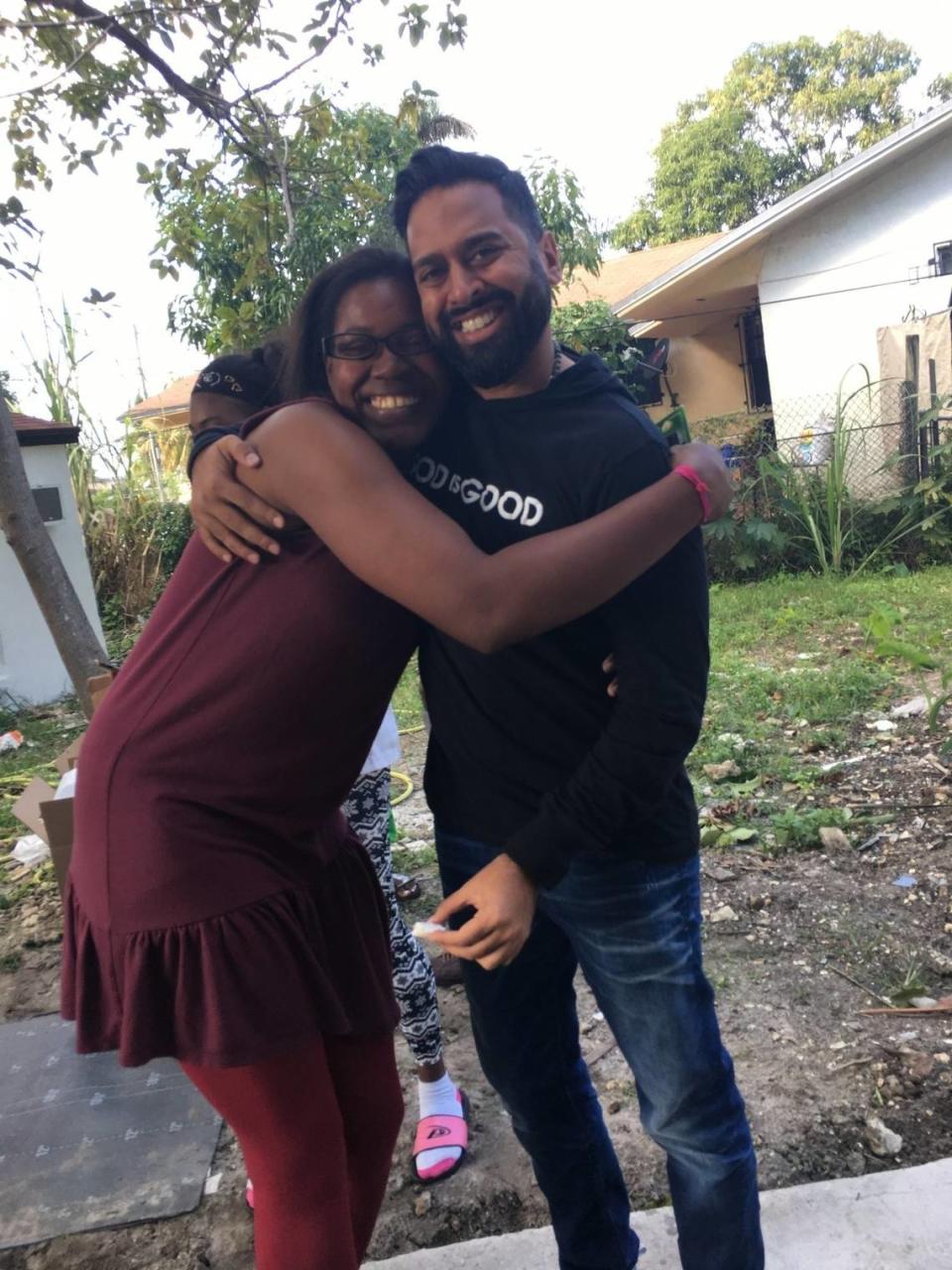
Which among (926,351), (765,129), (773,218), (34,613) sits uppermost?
(765,129)

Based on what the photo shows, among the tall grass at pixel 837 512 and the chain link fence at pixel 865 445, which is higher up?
the chain link fence at pixel 865 445

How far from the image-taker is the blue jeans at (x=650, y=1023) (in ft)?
4.97

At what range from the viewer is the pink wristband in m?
1.38

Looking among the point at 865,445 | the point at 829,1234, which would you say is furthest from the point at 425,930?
the point at 865,445

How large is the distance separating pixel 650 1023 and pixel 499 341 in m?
1.07

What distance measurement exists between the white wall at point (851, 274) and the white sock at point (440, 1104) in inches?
424

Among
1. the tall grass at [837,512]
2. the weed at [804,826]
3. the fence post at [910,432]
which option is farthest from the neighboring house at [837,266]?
the weed at [804,826]

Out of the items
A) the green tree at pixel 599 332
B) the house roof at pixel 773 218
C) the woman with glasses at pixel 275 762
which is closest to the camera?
the woman with glasses at pixel 275 762

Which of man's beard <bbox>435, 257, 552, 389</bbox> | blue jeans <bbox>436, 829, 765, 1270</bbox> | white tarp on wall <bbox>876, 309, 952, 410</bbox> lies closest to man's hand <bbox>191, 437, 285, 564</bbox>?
man's beard <bbox>435, 257, 552, 389</bbox>

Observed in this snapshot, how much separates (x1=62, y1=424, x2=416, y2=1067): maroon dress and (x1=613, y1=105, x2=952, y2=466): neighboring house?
1090 cm

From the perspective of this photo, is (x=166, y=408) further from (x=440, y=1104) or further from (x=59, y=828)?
(x=440, y=1104)

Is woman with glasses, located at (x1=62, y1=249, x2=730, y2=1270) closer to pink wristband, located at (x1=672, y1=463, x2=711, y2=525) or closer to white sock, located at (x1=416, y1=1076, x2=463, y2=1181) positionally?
pink wristband, located at (x1=672, y1=463, x2=711, y2=525)

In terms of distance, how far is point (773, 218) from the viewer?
456 inches

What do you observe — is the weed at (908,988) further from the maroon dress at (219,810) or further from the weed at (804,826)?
the maroon dress at (219,810)
